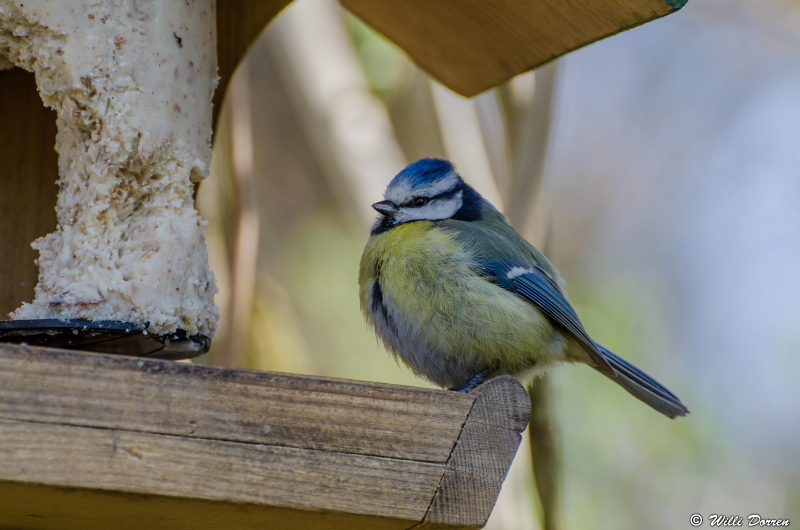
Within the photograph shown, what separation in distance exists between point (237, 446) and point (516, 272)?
2.93 feet

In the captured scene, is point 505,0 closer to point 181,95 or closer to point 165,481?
point 181,95

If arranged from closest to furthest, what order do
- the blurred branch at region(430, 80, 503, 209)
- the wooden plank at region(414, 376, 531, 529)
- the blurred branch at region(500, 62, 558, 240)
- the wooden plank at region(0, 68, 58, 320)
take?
the wooden plank at region(414, 376, 531, 529) < the wooden plank at region(0, 68, 58, 320) < the blurred branch at region(500, 62, 558, 240) < the blurred branch at region(430, 80, 503, 209)

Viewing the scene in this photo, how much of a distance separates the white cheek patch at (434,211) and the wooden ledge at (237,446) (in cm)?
88

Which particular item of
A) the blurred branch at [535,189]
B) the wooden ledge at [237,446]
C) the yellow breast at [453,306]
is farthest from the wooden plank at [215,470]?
the blurred branch at [535,189]

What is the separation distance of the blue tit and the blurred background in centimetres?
71

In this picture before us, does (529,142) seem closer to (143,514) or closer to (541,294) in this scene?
(541,294)

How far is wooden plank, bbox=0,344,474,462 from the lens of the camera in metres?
0.90

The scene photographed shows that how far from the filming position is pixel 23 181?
5.51 ft

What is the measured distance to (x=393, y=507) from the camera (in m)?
0.99

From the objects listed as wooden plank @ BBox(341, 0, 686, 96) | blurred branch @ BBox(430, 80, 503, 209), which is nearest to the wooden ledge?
wooden plank @ BBox(341, 0, 686, 96)

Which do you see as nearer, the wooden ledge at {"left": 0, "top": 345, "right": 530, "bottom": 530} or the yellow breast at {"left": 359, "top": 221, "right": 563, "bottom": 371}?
the wooden ledge at {"left": 0, "top": 345, "right": 530, "bottom": 530}

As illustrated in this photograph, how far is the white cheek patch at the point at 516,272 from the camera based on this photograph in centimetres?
166

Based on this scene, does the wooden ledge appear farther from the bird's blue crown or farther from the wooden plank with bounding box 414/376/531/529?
the bird's blue crown

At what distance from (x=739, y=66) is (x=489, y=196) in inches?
97.4
